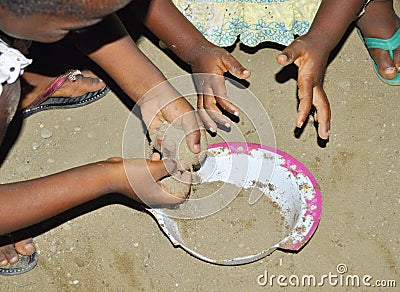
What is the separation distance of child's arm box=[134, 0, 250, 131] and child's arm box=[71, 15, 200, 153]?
0.05 metres

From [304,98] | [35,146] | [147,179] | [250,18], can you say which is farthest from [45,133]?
[304,98]

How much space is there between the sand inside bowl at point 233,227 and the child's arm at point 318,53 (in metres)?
0.28

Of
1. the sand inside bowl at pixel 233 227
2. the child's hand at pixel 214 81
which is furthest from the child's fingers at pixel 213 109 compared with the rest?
the sand inside bowl at pixel 233 227

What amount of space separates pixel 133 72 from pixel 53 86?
1.03 feet

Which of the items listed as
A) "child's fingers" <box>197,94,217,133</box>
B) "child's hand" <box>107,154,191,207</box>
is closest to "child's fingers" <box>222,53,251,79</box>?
"child's fingers" <box>197,94,217,133</box>

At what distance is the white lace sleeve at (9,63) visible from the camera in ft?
3.64

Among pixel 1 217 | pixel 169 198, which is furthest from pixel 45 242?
pixel 169 198

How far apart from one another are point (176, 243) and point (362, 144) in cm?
54

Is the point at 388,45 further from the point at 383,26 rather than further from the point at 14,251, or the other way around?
the point at 14,251

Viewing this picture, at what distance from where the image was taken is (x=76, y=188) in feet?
3.90

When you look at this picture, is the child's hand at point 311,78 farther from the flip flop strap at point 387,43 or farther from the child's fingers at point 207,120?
the flip flop strap at point 387,43

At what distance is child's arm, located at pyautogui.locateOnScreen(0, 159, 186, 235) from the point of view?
46.0 inches

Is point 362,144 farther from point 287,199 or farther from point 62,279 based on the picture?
point 62,279

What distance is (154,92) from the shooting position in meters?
1.26
